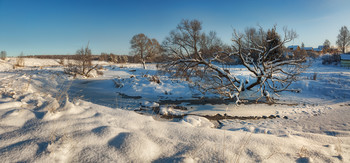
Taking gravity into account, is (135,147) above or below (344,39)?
below

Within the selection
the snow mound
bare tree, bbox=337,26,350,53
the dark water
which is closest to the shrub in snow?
the dark water

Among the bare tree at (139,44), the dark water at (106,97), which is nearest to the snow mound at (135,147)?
the dark water at (106,97)

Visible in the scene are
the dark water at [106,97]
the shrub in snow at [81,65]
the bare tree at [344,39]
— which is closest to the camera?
the dark water at [106,97]

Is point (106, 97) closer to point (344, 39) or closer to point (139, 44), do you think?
point (139, 44)

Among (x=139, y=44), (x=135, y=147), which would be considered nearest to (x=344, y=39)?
(x=139, y=44)

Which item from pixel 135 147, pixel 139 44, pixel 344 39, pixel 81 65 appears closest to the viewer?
pixel 135 147

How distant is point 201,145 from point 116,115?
1.50m

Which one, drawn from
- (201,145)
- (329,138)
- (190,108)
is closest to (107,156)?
(201,145)

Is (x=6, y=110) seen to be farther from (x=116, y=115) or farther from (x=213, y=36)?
(x=213, y=36)

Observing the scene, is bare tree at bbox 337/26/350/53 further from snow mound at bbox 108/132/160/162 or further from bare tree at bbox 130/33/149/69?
snow mound at bbox 108/132/160/162

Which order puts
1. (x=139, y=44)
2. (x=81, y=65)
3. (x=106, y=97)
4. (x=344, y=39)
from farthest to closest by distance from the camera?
(x=344, y=39)
(x=139, y=44)
(x=81, y=65)
(x=106, y=97)

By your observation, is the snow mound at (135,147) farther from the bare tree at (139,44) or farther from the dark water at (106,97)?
the bare tree at (139,44)

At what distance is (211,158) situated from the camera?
1.63 m

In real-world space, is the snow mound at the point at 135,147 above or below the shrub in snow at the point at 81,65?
below
